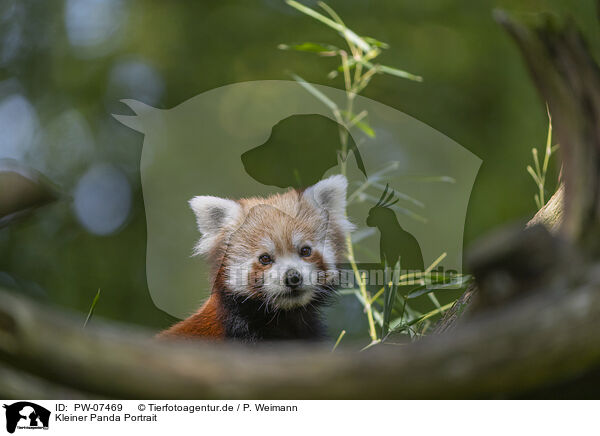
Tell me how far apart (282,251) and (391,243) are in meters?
0.28

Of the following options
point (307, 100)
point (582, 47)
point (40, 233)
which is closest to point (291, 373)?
point (582, 47)

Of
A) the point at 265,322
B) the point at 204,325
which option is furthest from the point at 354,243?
the point at 204,325

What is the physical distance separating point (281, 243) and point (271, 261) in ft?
0.16

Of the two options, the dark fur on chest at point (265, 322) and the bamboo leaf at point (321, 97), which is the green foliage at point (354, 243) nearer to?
the bamboo leaf at point (321, 97)

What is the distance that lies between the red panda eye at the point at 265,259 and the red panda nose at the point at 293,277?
0.06m

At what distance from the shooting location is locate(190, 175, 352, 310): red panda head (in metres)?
1.29

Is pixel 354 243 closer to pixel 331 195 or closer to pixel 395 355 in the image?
pixel 331 195

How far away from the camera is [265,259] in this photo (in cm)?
130

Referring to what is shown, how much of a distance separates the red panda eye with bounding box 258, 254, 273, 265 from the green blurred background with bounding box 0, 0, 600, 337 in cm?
26

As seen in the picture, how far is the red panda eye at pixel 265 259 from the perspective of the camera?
51.2 inches

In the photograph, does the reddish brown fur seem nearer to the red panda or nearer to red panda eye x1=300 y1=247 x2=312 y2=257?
the red panda

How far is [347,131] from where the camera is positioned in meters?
1.33
